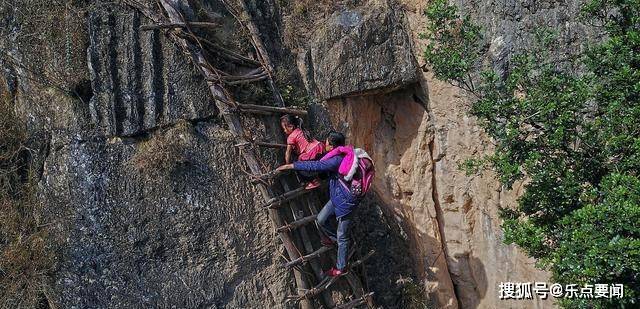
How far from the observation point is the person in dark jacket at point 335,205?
18.0 ft

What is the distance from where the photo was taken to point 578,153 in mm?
4758

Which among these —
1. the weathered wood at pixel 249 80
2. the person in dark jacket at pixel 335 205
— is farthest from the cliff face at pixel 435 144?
the person in dark jacket at pixel 335 205

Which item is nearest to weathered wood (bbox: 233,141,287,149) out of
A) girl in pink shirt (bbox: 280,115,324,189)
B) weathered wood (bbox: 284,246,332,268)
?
girl in pink shirt (bbox: 280,115,324,189)

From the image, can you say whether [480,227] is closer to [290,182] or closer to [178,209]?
[290,182]

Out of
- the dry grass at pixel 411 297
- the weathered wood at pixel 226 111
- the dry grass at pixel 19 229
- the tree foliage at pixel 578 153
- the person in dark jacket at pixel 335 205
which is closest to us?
the tree foliage at pixel 578 153

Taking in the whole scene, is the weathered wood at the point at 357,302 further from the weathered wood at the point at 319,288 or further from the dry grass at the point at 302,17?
the dry grass at the point at 302,17

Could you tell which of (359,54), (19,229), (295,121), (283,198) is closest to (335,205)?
(283,198)

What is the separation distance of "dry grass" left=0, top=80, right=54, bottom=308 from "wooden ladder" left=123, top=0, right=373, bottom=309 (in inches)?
63.8

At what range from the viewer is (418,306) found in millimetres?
6359

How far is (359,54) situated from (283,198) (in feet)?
5.86

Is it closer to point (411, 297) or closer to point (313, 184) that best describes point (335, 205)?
point (313, 184)

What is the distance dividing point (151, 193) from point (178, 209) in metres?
0.28

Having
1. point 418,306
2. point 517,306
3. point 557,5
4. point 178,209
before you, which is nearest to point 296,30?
point 178,209

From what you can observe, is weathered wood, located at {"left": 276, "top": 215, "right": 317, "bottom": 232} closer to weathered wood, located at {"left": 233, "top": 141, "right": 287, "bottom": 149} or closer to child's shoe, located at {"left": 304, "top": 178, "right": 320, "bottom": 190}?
child's shoe, located at {"left": 304, "top": 178, "right": 320, "bottom": 190}
